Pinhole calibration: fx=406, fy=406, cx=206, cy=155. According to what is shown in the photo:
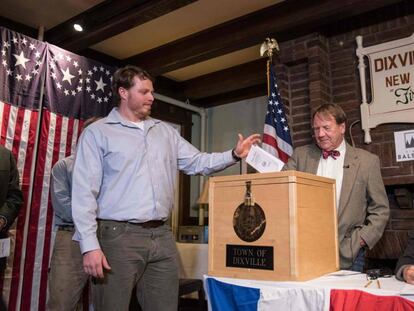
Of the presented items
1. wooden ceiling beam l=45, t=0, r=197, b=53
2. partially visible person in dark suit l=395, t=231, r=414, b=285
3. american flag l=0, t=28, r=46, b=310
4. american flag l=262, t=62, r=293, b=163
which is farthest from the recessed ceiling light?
partially visible person in dark suit l=395, t=231, r=414, b=285

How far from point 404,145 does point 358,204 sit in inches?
55.2

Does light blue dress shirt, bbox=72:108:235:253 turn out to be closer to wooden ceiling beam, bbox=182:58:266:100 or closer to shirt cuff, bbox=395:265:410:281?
shirt cuff, bbox=395:265:410:281

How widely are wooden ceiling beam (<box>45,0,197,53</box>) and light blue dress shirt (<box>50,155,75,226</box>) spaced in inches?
49.3

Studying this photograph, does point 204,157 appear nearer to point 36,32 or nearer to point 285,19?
point 285,19

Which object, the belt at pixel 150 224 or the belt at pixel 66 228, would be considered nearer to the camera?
the belt at pixel 150 224

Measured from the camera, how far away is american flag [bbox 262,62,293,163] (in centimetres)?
324

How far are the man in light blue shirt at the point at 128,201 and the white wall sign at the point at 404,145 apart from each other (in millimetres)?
1730

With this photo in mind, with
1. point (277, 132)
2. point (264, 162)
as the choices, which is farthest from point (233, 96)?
point (264, 162)

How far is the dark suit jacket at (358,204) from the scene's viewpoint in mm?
1761

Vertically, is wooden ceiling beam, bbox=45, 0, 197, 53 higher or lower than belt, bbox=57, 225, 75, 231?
higher

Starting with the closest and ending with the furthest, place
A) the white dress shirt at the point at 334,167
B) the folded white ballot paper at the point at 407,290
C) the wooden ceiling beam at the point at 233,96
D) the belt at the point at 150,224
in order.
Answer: the folded white ballot paper at the point at 407,290, the belt at the point at 150,224, the white dress shirt at the point at 334,167, the wooden ceiling beam at the point at 233,96

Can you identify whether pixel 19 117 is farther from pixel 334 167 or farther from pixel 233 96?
pixel 233 96

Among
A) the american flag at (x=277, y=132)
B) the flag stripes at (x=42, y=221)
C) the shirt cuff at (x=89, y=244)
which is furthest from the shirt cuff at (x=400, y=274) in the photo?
the flag stripes at (x=42, y=221)

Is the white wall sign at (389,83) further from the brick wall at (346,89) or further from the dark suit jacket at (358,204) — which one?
the dark suit jacket at (358,204)
